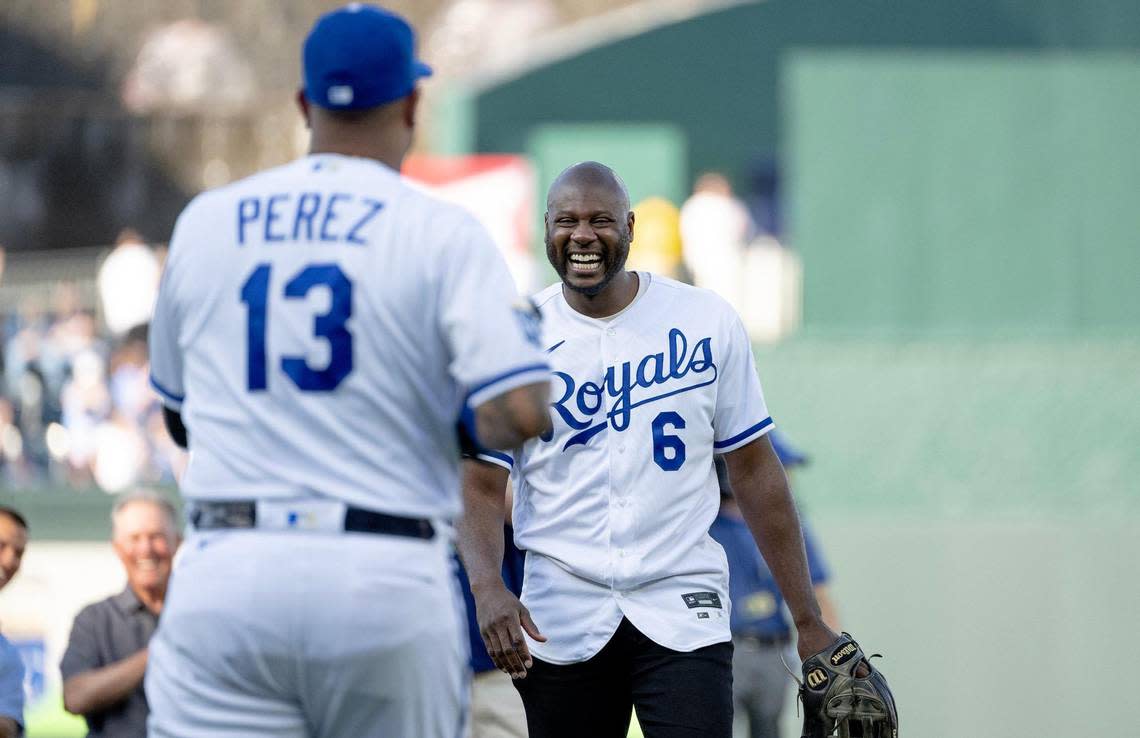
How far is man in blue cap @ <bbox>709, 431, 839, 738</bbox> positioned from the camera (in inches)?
341

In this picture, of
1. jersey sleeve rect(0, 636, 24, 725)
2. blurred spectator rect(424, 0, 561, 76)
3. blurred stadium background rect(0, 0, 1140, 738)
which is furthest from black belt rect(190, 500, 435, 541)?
blurred spectator rect(424, 0, 561, 76)

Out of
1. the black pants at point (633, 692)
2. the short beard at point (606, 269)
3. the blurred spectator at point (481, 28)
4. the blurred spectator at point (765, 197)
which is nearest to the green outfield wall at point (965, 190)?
the blurred spectator at point (765, 197)

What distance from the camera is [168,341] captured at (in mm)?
3643

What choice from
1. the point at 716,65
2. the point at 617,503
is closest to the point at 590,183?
the point at 617,503

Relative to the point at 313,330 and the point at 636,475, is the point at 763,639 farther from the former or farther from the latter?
the point at 313,330

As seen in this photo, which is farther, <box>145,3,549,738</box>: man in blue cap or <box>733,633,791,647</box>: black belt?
<box>733,633,791,647</box>: black belt

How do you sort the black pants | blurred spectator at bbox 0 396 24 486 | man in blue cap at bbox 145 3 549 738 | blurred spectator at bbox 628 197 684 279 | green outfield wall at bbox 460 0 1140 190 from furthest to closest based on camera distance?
green outfield wall at bbox 460 0 1140 190
blurred spectator at bbox 628 197 684 279
blurred spectator at bbox 0 396 24 486
the black pants
man in blue cap at bbox 145 3 549 738

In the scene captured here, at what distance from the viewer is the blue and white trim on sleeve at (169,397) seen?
375 cm

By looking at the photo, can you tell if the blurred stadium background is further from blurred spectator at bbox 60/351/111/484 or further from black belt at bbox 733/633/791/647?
black belt at bbox 733/633/791/647

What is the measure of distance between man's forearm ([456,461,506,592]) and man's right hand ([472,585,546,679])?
0.06 metres

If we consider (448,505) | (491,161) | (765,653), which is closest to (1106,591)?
(765,653)

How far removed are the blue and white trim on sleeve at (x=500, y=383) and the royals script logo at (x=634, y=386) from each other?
1.65 metres

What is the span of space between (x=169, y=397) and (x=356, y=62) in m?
0.81

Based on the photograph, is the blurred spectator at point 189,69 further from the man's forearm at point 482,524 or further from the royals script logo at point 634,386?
the royals script logo at point 634,386
